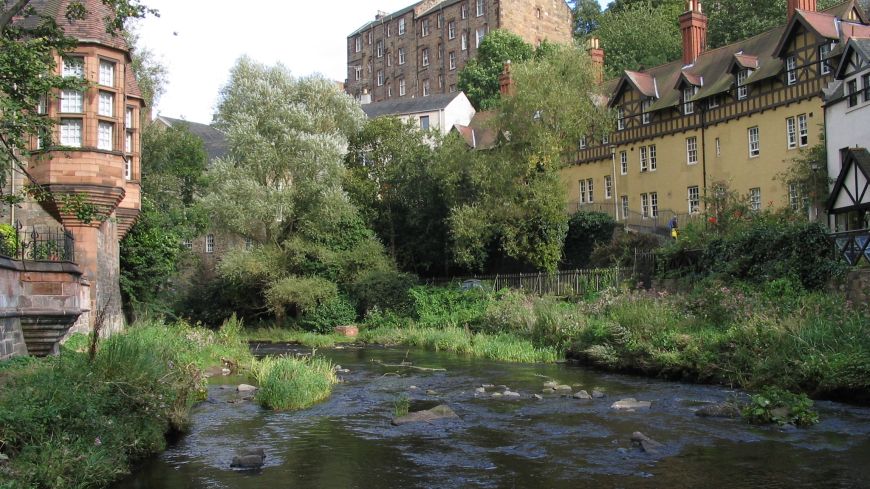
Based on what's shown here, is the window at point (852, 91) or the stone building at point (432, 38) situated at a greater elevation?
the stone building at point (432, 38)

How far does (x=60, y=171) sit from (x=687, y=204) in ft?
108

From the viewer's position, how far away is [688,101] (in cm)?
4331

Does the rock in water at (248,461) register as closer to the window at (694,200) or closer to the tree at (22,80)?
the tree at (22,80)

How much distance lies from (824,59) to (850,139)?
7.37 m

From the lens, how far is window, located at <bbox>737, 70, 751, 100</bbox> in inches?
1582

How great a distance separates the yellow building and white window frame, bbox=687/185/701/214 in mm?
57

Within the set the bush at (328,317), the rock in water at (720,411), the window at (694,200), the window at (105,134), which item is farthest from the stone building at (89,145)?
the window at (694,200)

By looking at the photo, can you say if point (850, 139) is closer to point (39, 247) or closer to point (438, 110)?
point (39, 247)

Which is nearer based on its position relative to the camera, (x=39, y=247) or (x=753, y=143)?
(x=39, y=247)

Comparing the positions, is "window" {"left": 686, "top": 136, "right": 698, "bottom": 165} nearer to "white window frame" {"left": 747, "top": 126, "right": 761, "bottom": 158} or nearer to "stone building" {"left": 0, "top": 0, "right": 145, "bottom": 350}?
"white window frame" {"left": 747, "top": 126, "right": 761, "bottom": 158}

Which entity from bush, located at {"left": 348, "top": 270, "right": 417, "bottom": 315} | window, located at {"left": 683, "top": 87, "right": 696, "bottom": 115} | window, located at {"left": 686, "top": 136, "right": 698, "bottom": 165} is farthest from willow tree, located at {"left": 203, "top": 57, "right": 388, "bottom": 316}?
window, located at {"left": 683, "top": 87, "right": 696, "bottom": 115}

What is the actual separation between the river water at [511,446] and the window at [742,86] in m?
27.3

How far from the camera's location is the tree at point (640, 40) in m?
63.7

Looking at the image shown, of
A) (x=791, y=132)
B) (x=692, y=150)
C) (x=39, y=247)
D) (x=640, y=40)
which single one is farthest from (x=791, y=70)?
(x=39, y=247)
